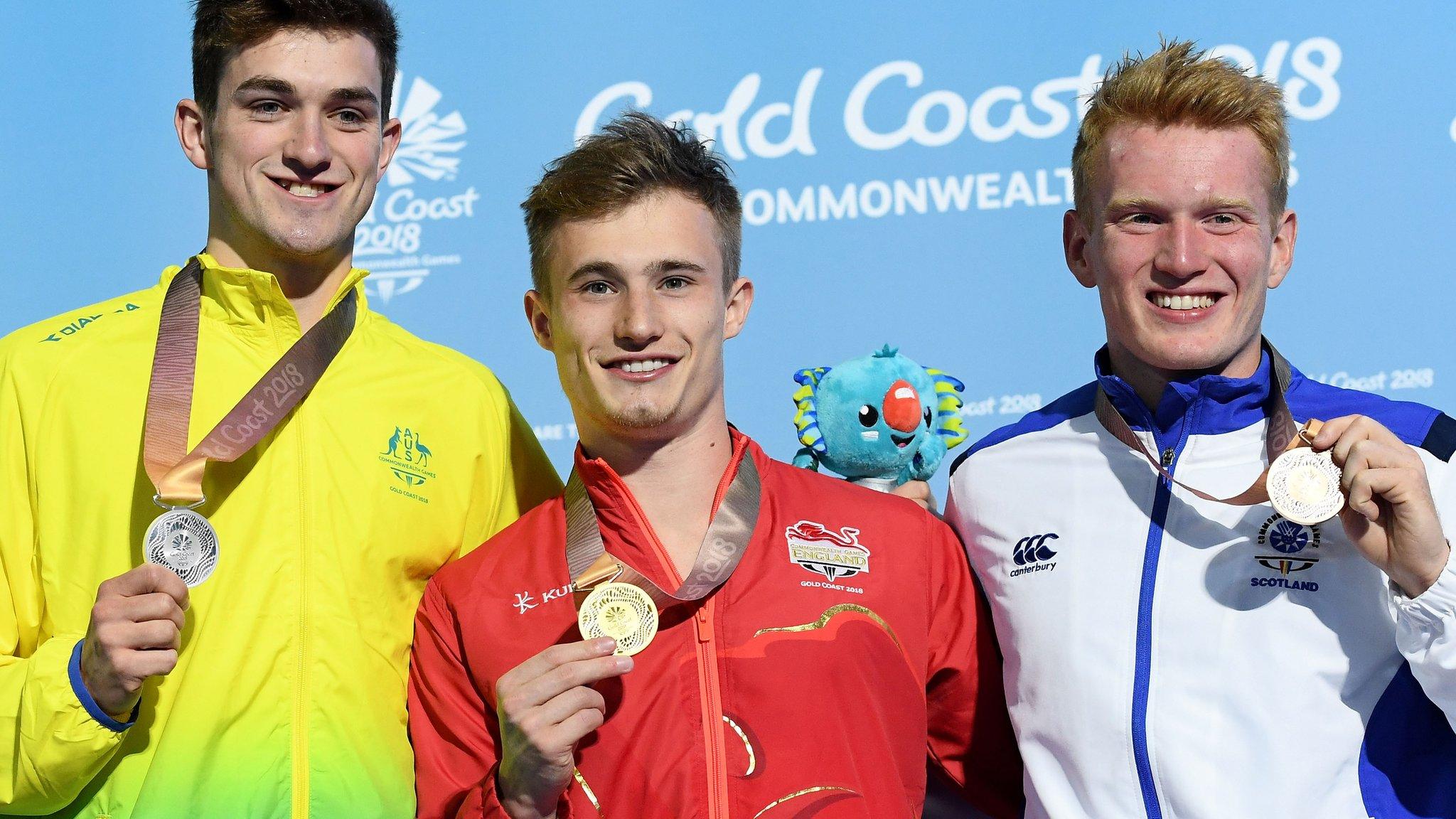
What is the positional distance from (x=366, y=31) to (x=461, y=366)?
1.86 ft

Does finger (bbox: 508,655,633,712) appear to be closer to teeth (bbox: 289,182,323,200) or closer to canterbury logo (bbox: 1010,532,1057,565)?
canterbury logo (bbox: 1010,532,1057,565)

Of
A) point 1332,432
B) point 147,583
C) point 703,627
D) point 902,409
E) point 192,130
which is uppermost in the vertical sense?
point 192,130

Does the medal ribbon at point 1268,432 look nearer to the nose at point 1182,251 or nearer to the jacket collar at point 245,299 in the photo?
the nose at point 1182,251

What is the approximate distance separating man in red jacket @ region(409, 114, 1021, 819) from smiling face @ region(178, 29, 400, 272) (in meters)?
0.32

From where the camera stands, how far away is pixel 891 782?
1816 millimetres

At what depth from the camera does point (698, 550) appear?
6.35 ft

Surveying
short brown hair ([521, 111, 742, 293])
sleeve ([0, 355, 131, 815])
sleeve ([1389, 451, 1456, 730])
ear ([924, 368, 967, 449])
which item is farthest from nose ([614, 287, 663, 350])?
ear ([924, 368, 967, 449])

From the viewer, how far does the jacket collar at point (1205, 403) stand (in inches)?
72.0

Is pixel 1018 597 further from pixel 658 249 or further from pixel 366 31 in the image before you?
pixel 366 31

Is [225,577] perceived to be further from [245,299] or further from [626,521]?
[626,521]

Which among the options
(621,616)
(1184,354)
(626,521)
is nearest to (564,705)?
(621,616)

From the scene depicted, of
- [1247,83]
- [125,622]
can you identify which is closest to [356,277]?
[125,622]

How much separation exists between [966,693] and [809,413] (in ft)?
3.52

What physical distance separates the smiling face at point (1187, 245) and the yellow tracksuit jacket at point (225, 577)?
1.10m
